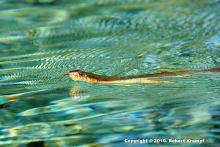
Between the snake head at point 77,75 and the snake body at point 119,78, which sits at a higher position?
the snake head at point 77,75

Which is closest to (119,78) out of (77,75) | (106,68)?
(77,75)

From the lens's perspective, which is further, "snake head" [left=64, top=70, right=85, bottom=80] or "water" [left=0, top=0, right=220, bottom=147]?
"snake head" [left=64, top=70, right=85, bottom=80]

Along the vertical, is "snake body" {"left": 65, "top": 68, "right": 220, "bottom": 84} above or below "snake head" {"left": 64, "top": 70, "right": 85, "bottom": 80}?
below

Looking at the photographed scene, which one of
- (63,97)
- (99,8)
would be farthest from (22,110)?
(99,8)

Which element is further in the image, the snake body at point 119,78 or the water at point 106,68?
the snake body at point 119,78

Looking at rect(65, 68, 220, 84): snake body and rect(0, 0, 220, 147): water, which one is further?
rect(65, 68, 220, 84): snake body

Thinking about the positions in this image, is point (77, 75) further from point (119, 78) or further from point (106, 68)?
point (106, 68)

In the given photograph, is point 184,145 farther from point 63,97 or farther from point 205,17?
point 205,17

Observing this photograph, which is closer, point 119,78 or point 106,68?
point 119,78
